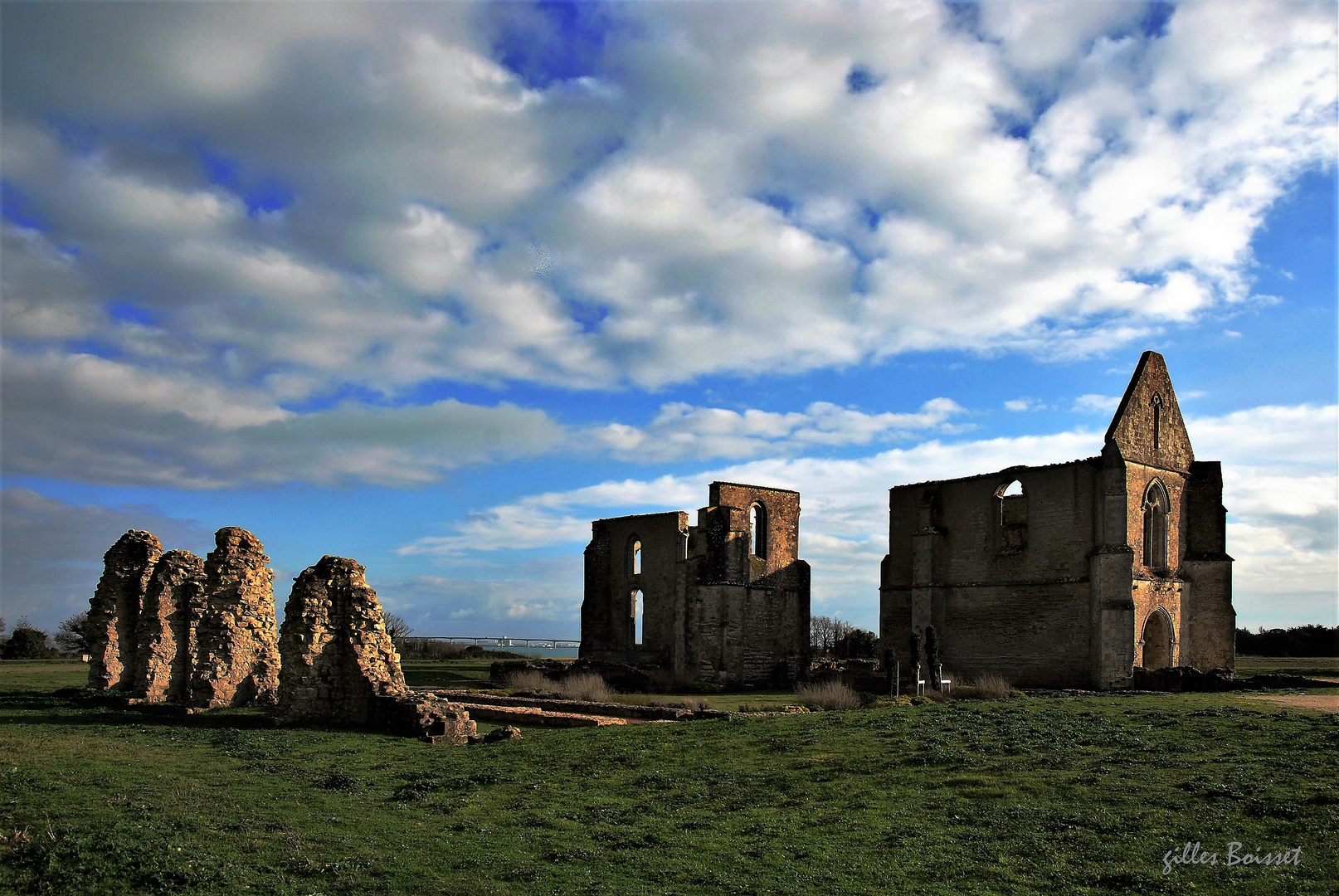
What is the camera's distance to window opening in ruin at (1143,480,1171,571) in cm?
3064

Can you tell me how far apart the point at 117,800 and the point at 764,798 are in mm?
6741

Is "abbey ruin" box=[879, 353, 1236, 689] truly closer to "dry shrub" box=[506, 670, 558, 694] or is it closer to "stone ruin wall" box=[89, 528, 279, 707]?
"dry shrub" box=[506, 670, 558, 694]

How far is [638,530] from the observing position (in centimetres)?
3928

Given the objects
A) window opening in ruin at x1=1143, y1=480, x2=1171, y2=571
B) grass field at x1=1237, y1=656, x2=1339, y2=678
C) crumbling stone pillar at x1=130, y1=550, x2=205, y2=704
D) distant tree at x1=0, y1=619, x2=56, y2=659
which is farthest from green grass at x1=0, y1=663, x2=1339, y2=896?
distant tree at x1=0, y1=619, x2=56, y2=659

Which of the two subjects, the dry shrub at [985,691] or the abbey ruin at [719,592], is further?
the abbey ruin at [719,592]

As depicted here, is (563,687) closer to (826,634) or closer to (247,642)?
(247,642)

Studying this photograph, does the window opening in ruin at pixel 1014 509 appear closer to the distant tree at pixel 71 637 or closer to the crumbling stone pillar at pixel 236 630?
the crumbling stone pillar at pixel 236 630

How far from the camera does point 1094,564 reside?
94.7ft

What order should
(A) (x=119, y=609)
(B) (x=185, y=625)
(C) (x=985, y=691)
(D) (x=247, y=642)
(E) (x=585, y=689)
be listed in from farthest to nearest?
(E) (x=585, y=689) → (A) (x=119, y=609) → (C) (x=985, y=691) → (B) (x=185, y=625) → (D) (x=247, y=642)

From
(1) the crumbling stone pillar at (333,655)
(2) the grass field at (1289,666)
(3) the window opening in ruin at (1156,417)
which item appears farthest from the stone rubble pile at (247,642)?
(2) the grass field at (1289,666)

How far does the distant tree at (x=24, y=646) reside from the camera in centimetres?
4550

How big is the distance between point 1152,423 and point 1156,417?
0.45 metres

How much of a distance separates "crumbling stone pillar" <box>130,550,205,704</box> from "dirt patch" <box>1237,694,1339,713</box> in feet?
72.5
